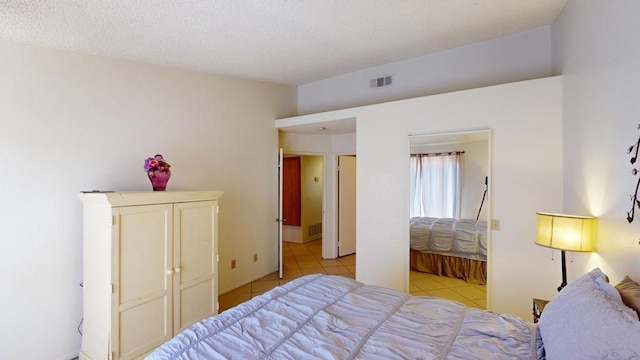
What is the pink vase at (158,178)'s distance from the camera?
271 centimetres

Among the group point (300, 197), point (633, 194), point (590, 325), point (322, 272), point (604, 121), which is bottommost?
point (322, 272)

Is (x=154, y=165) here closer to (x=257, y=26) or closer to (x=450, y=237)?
(x=257, y=26)

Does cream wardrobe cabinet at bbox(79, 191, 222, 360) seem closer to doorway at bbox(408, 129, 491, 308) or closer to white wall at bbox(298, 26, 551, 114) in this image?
doorway at bbox(408, 129, 491, 308)

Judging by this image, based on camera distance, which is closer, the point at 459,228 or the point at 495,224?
the point at 495,224

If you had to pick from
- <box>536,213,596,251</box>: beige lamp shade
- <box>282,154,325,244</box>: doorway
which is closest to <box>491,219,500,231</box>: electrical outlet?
<box>536,213,596,251</box>: beige lamp shade

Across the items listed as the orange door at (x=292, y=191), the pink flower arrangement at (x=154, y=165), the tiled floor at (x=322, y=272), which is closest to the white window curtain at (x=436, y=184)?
the tiled floor at (x=322, y=272)

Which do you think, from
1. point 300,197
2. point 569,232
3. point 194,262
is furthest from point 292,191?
point 569,232

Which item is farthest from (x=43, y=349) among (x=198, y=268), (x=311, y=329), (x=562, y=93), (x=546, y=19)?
(x=546, y=19)

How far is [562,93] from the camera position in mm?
2535

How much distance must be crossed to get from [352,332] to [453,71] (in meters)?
3.14

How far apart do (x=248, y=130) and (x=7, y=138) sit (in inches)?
93.1

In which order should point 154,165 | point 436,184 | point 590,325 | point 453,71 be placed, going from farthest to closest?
point 453,71 → point 436,184 → point 154,165 → point 590,325

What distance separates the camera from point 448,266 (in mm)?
3254

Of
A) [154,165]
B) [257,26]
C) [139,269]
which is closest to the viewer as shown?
[139,269]
